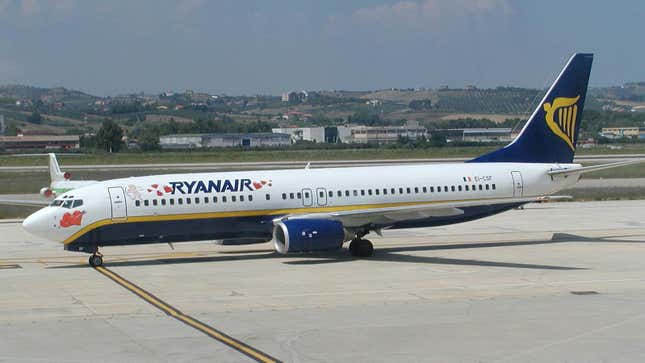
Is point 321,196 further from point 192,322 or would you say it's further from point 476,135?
point 476,135

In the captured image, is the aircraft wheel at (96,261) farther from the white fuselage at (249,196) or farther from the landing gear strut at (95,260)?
the white fuselage at (249,196)

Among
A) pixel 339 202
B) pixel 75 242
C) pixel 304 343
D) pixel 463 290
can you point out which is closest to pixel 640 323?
pixel 463 290

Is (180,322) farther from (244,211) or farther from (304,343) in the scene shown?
(244,211)

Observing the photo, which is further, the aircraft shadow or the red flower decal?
the aircraft shadow

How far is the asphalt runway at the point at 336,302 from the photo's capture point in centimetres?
2036

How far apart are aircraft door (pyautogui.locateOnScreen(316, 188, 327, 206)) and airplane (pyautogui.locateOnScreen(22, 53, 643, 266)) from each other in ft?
0.13

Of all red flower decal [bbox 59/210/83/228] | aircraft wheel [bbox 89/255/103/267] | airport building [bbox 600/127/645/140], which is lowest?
airport building [bbox 600/127/645/140]

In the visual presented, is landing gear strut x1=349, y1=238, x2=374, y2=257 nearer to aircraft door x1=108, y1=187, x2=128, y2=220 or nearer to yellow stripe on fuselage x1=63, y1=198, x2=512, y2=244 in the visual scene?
yellow stripe on fuselage x1=63, y1=198, x2=512, y2=244

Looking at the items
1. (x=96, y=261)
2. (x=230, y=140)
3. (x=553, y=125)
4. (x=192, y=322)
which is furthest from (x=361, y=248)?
(x=230, y=140)

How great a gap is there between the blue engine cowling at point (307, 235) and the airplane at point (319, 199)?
4cm

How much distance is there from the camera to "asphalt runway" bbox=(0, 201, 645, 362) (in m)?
20.4

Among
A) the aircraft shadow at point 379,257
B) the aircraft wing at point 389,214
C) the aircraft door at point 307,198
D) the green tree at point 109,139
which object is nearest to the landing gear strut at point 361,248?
the aircraft shadow at point 379,257

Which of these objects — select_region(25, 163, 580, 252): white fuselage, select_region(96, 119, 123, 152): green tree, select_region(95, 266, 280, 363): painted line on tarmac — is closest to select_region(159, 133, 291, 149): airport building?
select_region(96, 119, 123, 152): green tree

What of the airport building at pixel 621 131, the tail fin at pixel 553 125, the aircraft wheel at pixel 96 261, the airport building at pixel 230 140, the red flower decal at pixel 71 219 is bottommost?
the airport building at pixel 621 131
